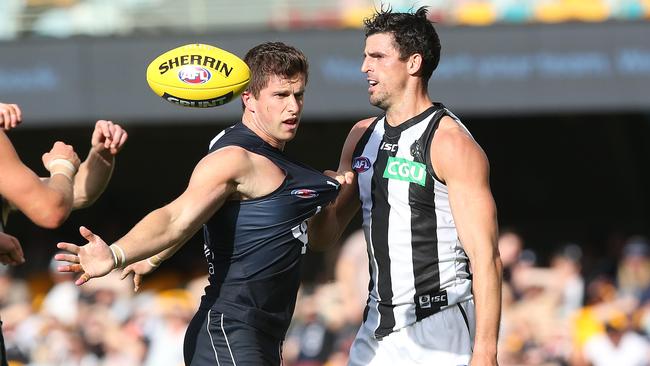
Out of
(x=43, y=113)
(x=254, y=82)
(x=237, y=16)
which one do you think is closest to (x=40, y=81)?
(x=43, y=113)

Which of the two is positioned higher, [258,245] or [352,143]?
[352,143]

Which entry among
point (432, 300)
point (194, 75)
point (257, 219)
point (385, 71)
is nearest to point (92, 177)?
point (194, 75)

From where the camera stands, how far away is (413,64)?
5734mm

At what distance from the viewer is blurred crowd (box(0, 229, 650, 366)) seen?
35.7 feet

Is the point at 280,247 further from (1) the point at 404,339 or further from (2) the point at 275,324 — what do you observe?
(1) the point at 404,339

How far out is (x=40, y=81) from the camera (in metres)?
13.4

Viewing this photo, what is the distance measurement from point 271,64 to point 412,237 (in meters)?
1.07

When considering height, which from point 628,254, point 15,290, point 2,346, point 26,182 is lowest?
point 15,290

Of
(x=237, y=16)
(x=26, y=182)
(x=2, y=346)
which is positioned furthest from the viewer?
(x=237, y=16)

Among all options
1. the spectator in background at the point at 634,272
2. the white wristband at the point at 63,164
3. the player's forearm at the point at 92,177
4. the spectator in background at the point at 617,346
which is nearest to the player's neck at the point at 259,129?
the player's forearm at the point at 92,177

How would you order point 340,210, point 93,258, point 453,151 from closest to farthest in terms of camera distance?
point 93,258 < point 453,151 < point 340,210

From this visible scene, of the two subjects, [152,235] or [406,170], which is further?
[406,170]

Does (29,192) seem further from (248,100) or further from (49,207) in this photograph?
(248,100)

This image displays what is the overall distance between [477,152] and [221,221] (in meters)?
1.21
